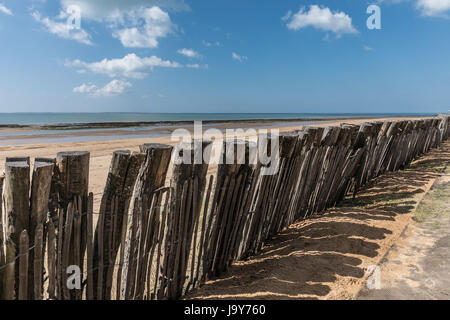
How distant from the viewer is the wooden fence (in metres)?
1.71

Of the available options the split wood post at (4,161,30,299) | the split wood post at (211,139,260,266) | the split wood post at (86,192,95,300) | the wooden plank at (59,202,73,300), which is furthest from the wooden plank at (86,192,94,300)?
the split wood post at (211,139,260,266)

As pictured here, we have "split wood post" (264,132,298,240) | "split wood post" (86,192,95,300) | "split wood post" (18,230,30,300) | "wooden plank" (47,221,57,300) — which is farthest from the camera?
"split wood post" (264,132,298,240)

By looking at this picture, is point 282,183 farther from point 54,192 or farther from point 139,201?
point 54,192

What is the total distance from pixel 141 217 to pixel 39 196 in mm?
652

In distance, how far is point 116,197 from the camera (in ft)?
6.66

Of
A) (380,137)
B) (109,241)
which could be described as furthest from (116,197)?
(380,137)

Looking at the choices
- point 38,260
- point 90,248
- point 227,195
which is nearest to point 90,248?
point 90,248

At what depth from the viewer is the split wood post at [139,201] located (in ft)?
6.98

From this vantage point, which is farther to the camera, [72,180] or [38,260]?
[72,180]

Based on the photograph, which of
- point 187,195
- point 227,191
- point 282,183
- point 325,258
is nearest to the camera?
→ point 187,195

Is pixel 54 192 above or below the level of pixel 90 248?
above

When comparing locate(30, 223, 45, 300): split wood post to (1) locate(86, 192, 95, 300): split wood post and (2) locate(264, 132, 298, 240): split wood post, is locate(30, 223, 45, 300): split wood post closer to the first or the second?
(1) locate(86, 192, 95, 300): split wood post

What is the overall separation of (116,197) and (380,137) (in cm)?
579
